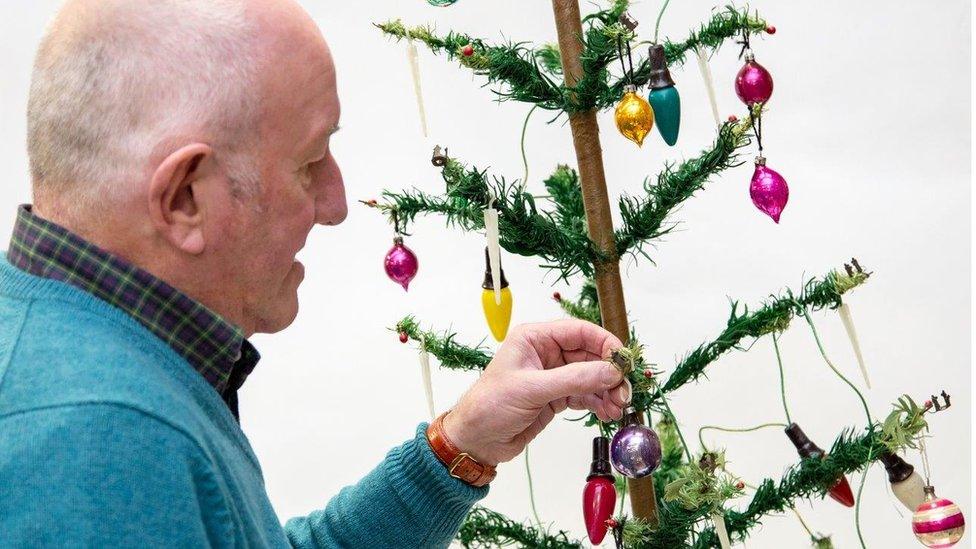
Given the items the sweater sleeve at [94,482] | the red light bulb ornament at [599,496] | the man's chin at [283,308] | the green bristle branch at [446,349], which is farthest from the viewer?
the green bristle branch at [446,349]

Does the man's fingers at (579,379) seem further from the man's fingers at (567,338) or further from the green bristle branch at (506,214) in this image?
the green bristle branch at (506,214)

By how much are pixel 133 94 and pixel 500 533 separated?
0.67 metres

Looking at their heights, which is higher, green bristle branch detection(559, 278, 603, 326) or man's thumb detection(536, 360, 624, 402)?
green bristle branch detection(559, 278, 603, 326)

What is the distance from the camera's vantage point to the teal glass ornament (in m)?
1.15

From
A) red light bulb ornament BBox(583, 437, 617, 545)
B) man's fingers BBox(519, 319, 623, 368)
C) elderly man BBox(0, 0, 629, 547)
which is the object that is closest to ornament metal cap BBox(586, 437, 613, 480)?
red light bulb ornament BBox(583, 437, 617, 545)

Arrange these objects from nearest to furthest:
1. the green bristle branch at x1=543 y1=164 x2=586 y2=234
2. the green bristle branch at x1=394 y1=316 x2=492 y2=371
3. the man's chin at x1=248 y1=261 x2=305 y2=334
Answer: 1. the man's chin at x1=248 y1=261 x2=305 y2=334
2. the green bristle branch at x1=394 y1=316 x2=492 y2=371
3. the green bristle branch at x1=543 y1=164 x2=586 y2=234

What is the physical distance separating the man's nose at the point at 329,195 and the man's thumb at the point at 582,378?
224mm

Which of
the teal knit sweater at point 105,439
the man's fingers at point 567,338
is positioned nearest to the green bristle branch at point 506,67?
the man's fingers at point 567,338

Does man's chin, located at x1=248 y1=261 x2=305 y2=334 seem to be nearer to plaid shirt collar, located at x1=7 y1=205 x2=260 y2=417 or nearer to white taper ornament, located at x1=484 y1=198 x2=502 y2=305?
plaid shirt collar, located at x1=7 y1=205 x2=260 y2=417

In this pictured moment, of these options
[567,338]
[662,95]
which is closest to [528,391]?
[567,338]

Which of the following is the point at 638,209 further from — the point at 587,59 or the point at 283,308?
the point at 283,308

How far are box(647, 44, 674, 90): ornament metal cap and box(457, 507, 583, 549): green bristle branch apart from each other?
459 mm

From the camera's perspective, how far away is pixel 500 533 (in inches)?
52.2

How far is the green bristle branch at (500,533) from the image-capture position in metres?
1.31
